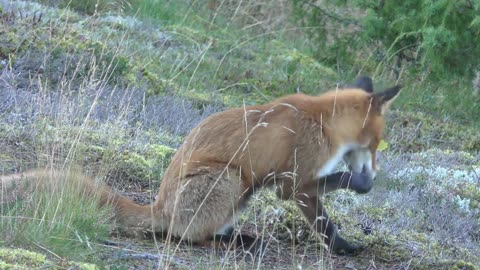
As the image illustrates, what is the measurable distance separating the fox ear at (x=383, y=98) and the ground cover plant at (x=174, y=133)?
0.94 metres

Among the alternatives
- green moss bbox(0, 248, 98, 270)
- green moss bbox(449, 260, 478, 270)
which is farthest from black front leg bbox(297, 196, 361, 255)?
green moss bbox(0, 248, 98, 270)

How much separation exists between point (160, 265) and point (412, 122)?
20.9ft

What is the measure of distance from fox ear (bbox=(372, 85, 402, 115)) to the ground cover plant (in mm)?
943

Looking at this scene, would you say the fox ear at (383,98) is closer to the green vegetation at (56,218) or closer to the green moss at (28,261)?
the green vegetation at (56,218)

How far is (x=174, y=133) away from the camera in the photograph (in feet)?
27.0

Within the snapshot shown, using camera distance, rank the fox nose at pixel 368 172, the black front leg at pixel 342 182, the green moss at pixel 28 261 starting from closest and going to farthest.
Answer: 1. the green moss at pixel 28 261
2. the black front leg at pixel 342 182
3. the fox nose at pixel 368 172

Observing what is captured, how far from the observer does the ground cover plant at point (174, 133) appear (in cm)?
513

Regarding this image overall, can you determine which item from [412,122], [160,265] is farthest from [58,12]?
[160,265]

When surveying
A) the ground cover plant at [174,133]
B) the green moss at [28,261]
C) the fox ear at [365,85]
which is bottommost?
the ground cover plant at [174,133]

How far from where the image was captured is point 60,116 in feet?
19.4

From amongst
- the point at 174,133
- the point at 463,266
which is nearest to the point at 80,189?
the point at 463,266

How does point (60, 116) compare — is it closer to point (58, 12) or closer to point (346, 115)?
point (346, 115)


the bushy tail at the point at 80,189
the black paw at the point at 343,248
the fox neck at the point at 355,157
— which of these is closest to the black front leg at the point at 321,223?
the black paw at the point at 343,248

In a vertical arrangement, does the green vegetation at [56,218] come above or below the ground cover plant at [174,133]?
above
